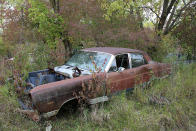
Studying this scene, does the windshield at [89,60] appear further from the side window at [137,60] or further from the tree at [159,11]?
the tree at [159,11]

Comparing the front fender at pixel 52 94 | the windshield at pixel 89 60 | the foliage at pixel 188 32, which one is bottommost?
the front fender at pixel 52 94

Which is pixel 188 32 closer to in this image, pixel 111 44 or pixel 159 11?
pixel 159 11

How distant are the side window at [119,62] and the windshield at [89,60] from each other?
0.21 meters

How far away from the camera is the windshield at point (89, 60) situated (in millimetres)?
3996

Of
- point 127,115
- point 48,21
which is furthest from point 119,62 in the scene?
point 48,21

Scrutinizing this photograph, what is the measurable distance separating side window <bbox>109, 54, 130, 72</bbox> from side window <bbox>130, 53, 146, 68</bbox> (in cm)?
22

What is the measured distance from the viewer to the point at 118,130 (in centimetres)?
298

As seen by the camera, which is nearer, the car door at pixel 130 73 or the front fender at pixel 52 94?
the front fender at pixel 52 94

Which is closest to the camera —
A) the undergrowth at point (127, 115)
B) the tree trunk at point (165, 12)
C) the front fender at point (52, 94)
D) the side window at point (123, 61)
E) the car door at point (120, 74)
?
the front fender at point (52, 94)

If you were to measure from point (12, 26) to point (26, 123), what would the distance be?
10.3 metres

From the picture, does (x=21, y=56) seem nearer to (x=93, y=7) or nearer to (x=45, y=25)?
(x=45, y=25)

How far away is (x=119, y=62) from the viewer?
4.26 m

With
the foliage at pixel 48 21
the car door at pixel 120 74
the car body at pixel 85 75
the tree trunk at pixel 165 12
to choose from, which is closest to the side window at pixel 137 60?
the car body at pixel 85 75

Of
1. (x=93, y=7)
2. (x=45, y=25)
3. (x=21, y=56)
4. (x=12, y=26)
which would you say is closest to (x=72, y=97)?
(x=21, y=56)
